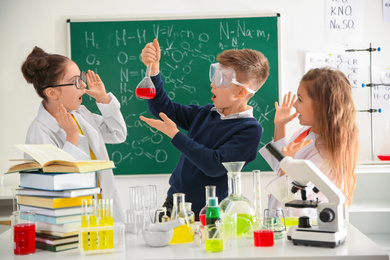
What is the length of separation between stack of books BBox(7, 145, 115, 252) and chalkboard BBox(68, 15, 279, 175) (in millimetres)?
2337

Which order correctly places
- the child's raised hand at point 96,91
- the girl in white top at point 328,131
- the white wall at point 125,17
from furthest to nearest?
the white wall at point 125,17
the child's raised hand at point 96,91
the girl in white top at point 328,131

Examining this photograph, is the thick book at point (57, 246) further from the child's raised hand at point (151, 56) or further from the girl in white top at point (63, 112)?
the child's raised hand at point (151, 56)

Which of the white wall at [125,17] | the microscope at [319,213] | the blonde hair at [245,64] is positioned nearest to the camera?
the microscope at [319,213]

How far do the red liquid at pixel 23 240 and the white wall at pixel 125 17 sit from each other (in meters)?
2.45

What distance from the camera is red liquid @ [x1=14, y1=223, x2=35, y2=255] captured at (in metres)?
1.45

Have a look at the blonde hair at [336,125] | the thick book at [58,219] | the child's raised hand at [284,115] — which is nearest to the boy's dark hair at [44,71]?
the thick book at [58,219]

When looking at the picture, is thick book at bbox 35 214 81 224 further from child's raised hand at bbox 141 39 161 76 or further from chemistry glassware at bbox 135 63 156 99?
child's raised hand at bbox 141 39 161 76

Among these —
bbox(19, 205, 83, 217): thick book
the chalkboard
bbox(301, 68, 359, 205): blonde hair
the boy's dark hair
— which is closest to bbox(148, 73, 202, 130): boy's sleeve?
the boy's dark hair

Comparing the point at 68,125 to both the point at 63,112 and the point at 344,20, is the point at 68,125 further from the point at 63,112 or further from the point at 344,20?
the point at 344,20

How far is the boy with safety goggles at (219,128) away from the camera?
2.02 metres

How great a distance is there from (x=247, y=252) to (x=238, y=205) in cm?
23

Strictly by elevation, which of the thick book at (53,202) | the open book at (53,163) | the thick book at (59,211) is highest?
the open book at (53,163)

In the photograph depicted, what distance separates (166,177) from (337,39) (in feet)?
6.55

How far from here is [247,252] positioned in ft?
4.60
